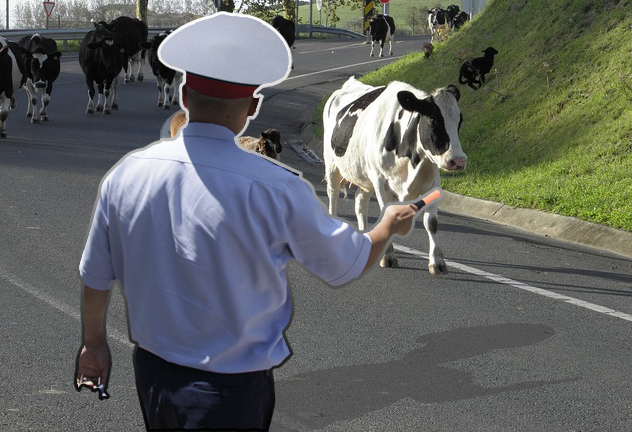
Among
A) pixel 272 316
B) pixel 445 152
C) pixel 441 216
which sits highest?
pixel 272 316

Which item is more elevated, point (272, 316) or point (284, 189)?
point (284, 189)

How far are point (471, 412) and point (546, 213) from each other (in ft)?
21.5

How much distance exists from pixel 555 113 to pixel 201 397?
13.3 m

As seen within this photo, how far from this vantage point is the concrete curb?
10617 millimetres

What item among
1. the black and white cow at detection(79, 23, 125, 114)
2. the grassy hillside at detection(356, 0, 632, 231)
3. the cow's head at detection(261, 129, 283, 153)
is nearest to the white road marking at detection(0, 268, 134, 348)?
the cow's head at detection(261, 129, 283, 153)

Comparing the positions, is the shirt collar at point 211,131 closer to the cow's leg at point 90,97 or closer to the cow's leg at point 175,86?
the cow's leg at point 90,97

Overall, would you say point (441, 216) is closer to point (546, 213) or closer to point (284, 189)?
point (546, 213)

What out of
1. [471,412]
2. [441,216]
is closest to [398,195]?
[441,216]

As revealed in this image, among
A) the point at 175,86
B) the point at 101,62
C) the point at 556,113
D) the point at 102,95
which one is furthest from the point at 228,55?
the point at 175,86

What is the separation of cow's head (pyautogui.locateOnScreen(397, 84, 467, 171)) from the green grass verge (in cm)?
325

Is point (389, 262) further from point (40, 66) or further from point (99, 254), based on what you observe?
point (40, 66)

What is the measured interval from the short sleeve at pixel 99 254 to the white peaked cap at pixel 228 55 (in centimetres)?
49

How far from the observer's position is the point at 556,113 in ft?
50.1

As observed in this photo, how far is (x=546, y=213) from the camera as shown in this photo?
11711 millimetres
